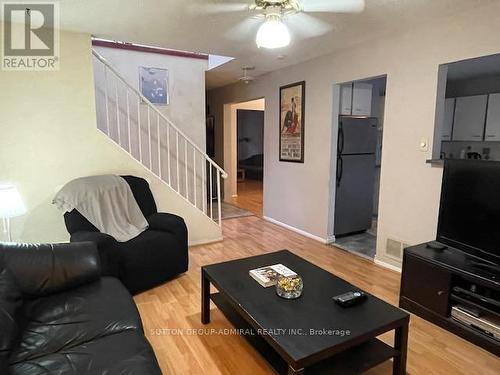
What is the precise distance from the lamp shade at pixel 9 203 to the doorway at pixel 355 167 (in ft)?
10.6

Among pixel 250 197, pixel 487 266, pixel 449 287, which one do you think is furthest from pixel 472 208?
pixel 250 197

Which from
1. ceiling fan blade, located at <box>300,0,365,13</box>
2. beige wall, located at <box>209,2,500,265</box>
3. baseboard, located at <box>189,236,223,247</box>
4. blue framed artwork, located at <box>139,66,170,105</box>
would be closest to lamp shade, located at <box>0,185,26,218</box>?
baseboard, located at <box>189,236,223,247</box>

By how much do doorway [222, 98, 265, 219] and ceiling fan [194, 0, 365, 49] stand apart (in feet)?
11.0

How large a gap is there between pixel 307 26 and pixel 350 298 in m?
2.30

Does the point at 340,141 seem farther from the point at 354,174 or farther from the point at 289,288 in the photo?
the point at 289,288

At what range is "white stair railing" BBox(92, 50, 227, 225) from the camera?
408 cm

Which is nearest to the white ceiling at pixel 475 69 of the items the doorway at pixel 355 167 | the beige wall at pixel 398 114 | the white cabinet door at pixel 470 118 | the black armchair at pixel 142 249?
the white cabinet door at pixel 470 118

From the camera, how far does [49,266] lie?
1842mm

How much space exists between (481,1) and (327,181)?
7.25 feet

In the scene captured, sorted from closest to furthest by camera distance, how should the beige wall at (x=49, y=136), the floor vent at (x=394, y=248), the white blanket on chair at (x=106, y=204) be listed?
the white blanket on chair at (x=106, y=204) < the beige wall at (x=49, y=136) < the floor vent at (x=394, y=248)

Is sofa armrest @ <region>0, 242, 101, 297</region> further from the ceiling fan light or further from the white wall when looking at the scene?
the white wall

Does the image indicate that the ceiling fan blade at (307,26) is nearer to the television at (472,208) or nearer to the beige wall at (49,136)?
the television at (472,208)

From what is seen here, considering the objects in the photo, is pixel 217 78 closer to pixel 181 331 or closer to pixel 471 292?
pixel 181 331

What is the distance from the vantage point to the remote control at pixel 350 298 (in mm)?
1749
